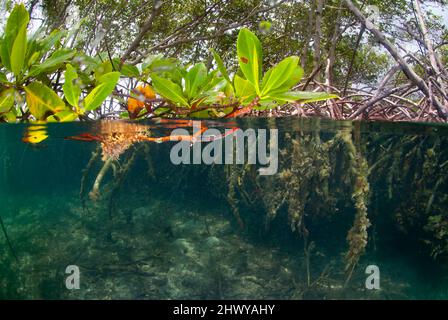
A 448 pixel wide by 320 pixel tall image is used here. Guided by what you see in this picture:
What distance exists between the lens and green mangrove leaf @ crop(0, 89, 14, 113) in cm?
117

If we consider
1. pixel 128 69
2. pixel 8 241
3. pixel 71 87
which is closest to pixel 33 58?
pixel 71 87

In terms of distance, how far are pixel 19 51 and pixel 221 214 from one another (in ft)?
3.23

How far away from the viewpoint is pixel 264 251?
67.9 inches

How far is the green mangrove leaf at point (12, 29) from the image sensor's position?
1.16 m

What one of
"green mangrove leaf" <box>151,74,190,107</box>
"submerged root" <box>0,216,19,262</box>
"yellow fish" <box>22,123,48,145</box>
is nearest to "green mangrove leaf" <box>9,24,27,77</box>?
"green mangrove leaf" <box>151,74,190,107</box>

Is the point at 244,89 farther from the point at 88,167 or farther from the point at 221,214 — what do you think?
the point at 88,167

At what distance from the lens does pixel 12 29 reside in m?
1.18

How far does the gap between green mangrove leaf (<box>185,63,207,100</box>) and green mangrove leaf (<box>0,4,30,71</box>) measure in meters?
0.46

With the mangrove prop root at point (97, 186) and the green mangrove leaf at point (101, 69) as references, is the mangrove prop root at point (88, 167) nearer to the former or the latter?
the mangrove prop root at point (97, 186)

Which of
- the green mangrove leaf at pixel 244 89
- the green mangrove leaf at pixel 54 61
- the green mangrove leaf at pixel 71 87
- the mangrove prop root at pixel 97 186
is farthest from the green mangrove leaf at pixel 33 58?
the mangrove prop root at pixel 97 186

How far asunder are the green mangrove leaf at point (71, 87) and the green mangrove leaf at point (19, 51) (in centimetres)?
13

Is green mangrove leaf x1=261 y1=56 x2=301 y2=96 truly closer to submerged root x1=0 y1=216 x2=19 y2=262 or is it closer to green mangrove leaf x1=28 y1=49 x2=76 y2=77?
green mangrove leaf x1=28 y1=49 x2=76 y2=77

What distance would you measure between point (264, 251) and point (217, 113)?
67 cm
